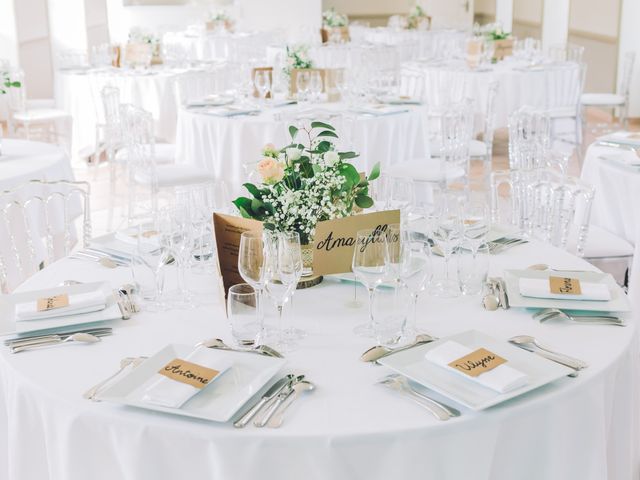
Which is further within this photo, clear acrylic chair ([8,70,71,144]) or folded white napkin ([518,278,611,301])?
clear acrylic chair ([8,70,71,144])

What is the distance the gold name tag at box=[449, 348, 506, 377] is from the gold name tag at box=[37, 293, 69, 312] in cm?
103

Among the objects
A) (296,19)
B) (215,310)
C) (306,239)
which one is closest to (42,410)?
(215,310)

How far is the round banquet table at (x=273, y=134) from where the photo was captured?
557 centimetres

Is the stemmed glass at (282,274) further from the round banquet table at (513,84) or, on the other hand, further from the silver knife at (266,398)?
the round banquet table at (513,84)

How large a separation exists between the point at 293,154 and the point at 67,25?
9.42 m

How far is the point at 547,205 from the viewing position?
150 inches

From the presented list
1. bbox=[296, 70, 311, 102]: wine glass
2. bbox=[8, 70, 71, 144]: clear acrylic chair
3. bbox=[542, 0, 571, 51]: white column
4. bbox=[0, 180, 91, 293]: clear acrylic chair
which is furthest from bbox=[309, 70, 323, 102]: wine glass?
bbox=[542, 0, 571, 51]: white column

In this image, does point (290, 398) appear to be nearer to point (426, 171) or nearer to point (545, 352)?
point (545, 352)

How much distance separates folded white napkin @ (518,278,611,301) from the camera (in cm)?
227

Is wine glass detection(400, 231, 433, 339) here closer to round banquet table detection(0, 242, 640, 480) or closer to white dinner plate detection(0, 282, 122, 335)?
round banquet table detection(0, 242, 640, 480)

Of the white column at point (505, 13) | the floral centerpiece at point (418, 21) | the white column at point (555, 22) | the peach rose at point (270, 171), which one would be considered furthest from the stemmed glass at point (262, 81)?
the white column at point (505, 13)

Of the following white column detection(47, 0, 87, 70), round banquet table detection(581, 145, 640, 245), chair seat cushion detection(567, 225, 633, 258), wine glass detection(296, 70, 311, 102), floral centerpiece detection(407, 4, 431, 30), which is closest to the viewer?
chair seat cushion detection(567, 225, 633, 258)

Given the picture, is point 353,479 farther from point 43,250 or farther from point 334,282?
point 43,250

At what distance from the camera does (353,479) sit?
174 cm
